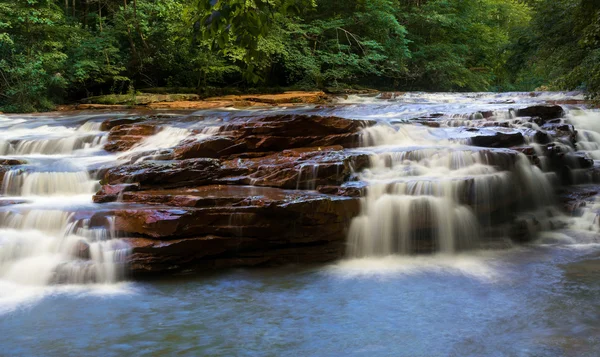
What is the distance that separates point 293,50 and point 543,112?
13.5m

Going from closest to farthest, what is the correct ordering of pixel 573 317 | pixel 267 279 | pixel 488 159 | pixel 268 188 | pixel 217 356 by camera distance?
pixel 217 356
pixel 573 317
pixel 267 279
pixel 268 188
pixel 488 159

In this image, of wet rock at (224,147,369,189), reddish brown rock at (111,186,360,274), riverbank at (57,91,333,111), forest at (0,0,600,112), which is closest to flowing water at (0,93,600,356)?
wet rock at (224,147,369,189)

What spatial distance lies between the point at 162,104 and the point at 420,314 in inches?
578

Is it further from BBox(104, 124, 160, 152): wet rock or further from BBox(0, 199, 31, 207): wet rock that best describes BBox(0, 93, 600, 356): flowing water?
BBox(104, 124, 160, 152): wet rock

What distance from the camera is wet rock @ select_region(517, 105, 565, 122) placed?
38.7 feet

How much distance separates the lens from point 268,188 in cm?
817

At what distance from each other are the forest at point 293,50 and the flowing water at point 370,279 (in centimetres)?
378

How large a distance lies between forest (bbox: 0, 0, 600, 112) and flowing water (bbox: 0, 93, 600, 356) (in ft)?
12.4

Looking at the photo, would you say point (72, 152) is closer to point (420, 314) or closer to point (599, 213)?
point (420, 314)

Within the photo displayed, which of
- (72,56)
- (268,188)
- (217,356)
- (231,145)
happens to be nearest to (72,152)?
(231,145)

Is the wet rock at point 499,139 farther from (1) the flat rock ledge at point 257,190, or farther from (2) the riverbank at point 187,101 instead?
(2) the riverbank at point 187,101

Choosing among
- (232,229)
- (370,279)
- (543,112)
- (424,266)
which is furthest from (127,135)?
(543,112)

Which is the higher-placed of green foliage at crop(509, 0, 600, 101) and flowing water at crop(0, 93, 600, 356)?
green foliage at crop(509, 0, 600, 101)

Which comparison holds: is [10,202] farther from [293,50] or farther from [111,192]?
[293,50]
